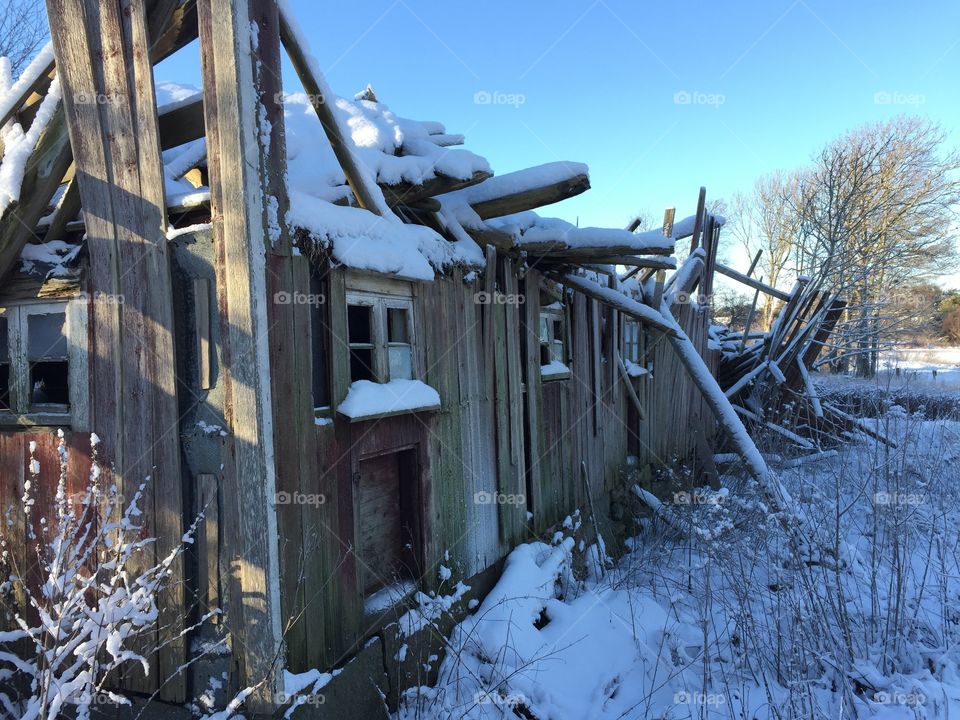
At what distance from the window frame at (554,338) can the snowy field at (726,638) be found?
1797 millimetres

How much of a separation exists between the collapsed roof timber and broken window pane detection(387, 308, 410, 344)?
0.06 feet

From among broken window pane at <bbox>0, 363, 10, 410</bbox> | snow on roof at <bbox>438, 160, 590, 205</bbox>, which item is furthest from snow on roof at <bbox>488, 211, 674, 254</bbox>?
broken window pane at <bbox>0, 363, 10, 410</bbox>

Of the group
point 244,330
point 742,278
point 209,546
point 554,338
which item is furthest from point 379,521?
point 742,278

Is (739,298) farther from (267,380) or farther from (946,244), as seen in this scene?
(267,380)

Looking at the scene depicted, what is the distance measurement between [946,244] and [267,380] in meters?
24.6

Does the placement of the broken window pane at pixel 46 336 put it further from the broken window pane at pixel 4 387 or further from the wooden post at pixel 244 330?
the wooden post at pixel 244 330

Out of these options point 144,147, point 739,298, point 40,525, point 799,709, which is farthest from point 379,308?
point 739,298

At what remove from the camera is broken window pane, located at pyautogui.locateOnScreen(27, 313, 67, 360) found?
3557 millimetres

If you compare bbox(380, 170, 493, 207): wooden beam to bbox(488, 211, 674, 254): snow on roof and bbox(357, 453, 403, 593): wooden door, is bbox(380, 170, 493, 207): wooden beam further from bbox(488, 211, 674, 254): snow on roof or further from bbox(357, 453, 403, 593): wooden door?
bbox(357, 453, 403, 593): wooden door

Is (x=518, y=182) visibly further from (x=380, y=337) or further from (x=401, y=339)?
(x=380, y=337)

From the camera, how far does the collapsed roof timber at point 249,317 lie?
306 centimetres

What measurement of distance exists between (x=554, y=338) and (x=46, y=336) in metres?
5.03

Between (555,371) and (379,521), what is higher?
(555,371)

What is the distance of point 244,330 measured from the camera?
9.95 ft
